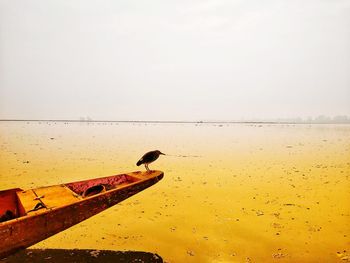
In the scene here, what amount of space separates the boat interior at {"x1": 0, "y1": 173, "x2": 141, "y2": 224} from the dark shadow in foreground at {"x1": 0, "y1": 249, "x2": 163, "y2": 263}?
729 mm

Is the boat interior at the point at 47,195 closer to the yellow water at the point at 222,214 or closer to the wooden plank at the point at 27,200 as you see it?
the wooden plank at the point at 27,200

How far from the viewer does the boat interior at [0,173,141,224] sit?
4406 millimetres

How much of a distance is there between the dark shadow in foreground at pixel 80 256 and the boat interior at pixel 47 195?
73cm

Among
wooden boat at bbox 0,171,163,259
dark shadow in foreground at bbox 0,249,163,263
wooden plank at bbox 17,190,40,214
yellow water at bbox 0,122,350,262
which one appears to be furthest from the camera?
yellow water at bbox 0,122,350,262

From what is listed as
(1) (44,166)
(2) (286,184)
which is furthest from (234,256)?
(1) (44,166)

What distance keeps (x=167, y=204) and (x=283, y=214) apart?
9.90 feet

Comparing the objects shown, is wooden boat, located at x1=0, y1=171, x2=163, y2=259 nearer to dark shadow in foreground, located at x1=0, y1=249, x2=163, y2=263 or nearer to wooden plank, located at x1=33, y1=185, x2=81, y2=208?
wooden plank, located at x1=33, y1=185, x2=81, y2=208

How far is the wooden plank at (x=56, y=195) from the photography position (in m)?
4.50

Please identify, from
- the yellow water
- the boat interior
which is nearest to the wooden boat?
the boat interior

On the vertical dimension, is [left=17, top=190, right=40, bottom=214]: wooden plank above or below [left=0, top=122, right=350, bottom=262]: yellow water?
above

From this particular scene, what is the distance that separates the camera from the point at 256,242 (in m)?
5.41

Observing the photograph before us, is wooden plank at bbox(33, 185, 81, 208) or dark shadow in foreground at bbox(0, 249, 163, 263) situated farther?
dark shadow in foreground at bbox(0, 249, 163, 263)

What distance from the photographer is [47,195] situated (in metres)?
4.88

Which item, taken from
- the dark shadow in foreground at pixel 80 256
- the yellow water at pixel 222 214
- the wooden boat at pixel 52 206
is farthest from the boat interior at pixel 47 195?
the yellow water at pixel 222 214
